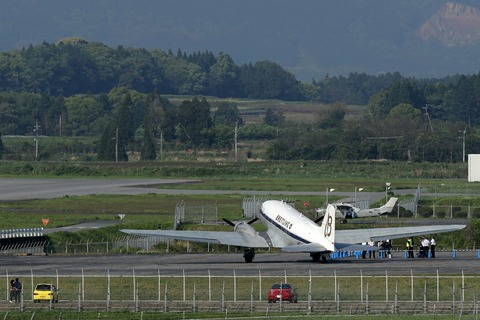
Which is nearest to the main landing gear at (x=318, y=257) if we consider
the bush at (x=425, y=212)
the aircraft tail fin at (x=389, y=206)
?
the aircraft tail fin at (x=389, y=206)

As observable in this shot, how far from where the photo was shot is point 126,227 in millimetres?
108812

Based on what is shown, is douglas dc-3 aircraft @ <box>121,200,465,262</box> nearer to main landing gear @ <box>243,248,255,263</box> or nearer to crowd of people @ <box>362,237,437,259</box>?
main landing gear @ <box>243,248,255,263</box>

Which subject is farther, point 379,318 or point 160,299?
point 160,299

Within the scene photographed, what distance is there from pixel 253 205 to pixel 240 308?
175 ft

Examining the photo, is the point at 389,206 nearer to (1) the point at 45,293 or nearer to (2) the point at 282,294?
(2) the point at 282,294

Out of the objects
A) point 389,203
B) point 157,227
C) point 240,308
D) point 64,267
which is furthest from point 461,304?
point 389,203

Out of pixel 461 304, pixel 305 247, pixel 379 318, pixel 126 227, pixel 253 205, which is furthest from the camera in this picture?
pixel 253 205

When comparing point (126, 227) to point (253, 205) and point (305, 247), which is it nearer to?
point (253, 205)

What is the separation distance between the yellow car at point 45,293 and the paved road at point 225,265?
30.6 ft

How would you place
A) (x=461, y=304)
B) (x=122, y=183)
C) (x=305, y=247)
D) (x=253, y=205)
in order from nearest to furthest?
(x=461, y=304), (x=305, y=247), (x=253, y=205), (x=122, y=183)

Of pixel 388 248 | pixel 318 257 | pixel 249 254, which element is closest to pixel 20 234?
pixel 249 254

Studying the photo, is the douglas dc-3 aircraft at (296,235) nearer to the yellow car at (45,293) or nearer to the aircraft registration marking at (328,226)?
the aircraft registration marking at (328,226)

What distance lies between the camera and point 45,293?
218 feet

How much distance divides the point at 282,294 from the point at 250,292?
12.6 feet
